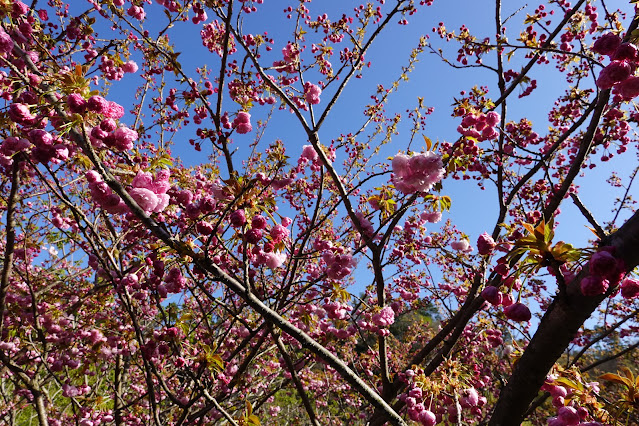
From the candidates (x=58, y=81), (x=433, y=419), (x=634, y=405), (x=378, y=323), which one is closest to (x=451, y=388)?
(x=433, y=419)

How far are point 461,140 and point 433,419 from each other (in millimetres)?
1664

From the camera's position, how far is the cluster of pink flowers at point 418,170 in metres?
1.79

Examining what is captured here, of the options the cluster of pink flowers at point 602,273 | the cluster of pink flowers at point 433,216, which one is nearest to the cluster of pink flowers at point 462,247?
the cluster of pink flowers at point 433,216

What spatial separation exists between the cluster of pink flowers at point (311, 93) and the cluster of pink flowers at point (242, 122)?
0.66 m

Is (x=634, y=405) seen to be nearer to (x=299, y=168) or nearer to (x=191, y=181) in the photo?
(x=191, y=181)

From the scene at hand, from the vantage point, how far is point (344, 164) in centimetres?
694

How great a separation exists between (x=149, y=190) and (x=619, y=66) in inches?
80.6

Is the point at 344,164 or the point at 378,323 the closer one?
the point at 378,323

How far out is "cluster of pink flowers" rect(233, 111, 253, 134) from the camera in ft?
9.19

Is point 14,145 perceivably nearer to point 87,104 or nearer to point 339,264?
point 87,104

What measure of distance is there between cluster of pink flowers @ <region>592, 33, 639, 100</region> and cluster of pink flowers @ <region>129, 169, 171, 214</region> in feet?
6.45

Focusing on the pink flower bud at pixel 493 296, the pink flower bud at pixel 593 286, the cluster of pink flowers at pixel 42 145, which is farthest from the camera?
the cluster of pink flowers at pixel 42 145

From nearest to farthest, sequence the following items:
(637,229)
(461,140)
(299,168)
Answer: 1. (637,229)
2. (461,140)
3. (299,168)

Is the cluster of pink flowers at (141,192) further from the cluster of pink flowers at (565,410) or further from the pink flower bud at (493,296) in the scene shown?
the cluster of pink flowers at (565,410)
